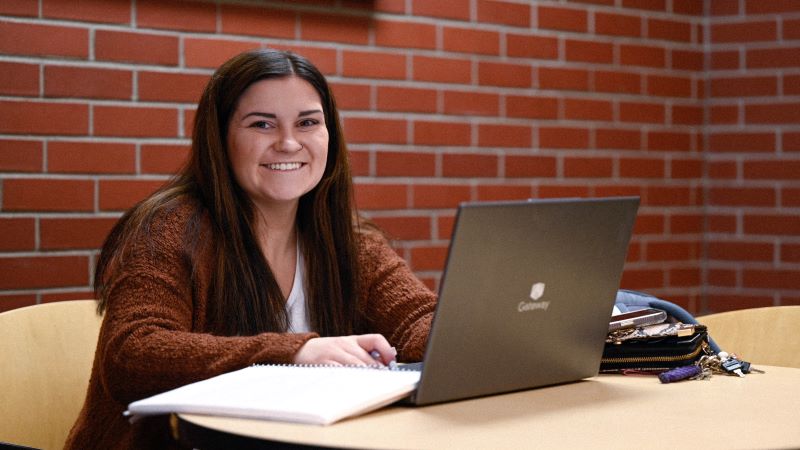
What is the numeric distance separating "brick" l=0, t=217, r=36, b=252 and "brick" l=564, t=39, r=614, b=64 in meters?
1.64

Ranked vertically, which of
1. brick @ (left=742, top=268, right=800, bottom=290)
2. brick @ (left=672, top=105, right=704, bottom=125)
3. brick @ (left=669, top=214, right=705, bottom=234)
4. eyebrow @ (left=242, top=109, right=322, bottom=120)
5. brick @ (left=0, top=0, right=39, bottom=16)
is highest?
brick @ (left=0, top=0, right=39, bottom=16)

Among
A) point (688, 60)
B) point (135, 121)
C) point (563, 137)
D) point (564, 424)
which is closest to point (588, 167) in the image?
point (563, 137)

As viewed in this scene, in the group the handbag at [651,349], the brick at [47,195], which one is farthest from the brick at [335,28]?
the handbag at [651,349]

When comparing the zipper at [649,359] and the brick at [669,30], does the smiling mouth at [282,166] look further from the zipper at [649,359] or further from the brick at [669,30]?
the brick at [669,30]

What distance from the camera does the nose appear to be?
197 cm

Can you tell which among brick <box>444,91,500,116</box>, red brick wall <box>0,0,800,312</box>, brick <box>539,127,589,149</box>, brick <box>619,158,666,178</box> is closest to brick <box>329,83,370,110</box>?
red brick wall <box>0,0,800,312</box>

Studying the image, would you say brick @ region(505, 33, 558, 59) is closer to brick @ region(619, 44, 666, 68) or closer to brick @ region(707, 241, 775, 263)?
brick @ region(619, 44, 666, 68)

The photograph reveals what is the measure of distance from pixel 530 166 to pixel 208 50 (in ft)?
3.42

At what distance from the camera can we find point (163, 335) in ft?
5.36

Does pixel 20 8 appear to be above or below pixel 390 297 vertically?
above

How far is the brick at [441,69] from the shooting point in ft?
9.82

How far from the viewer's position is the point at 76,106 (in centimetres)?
243

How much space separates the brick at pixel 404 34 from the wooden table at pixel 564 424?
60.3 inches

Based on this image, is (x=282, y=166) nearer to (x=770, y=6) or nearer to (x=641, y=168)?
(x=641, y=168)
